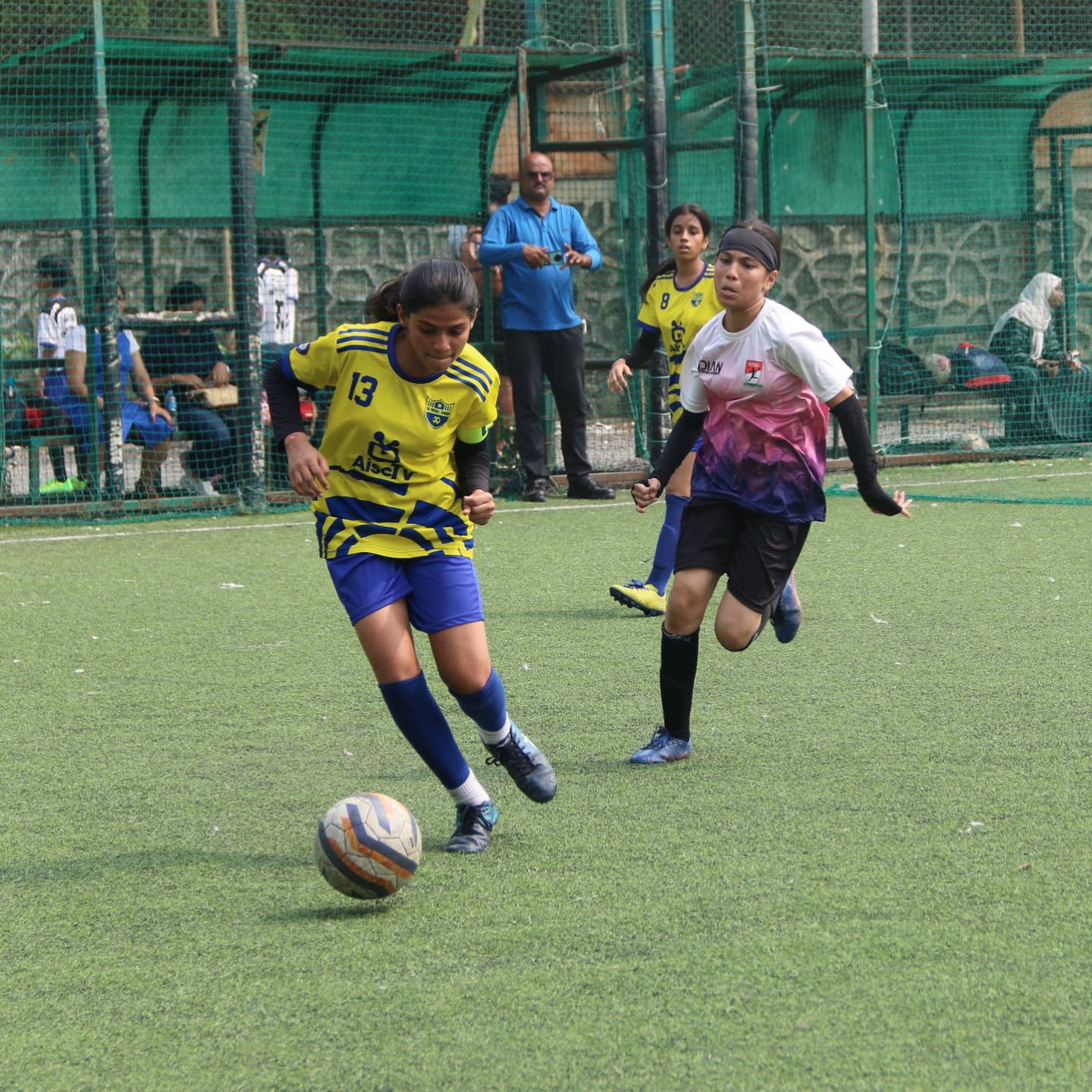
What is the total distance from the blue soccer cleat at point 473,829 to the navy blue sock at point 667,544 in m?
3.25

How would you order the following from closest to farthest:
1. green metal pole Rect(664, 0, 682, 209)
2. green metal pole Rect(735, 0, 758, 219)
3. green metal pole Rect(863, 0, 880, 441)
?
green metal pole Rect(735, 0, 758, 219) → green metal pole Rect(664, 0, 682, 209) → green metal pole Rect(863, 0, 880, 441)

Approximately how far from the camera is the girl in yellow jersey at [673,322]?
25.2 ft

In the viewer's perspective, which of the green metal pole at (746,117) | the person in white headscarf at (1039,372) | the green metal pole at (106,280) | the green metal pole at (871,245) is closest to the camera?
the green metal pole at (106,280)

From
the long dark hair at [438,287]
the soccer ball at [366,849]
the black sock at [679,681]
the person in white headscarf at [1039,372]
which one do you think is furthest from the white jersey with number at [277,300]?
the soccer ball at [366,849]

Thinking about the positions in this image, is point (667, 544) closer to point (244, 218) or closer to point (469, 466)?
point (469, 466)

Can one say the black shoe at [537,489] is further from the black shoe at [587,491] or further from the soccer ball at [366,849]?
the soccer ball at [366,849]

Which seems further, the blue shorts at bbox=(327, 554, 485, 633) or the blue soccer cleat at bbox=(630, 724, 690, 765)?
the blue soccer cleat at bbox=(630, 724, 690, 765)

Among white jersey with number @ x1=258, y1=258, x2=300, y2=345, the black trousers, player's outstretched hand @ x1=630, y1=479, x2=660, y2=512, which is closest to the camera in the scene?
player's outstretched hand @ x1=630, y1=479, x2=660, y2=512

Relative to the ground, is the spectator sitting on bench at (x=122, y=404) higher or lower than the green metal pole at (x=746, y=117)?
lower

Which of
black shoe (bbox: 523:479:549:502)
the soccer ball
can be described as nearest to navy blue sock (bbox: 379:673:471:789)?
the soccer ball

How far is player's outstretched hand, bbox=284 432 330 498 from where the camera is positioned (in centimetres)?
438

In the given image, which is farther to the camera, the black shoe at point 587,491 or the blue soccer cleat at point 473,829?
the black shoe at point 587,491

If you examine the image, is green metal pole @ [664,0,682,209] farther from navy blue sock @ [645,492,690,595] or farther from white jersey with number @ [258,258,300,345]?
navy blue sock @ [645,492,690,595]

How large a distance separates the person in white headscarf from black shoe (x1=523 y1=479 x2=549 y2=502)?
4.51m
